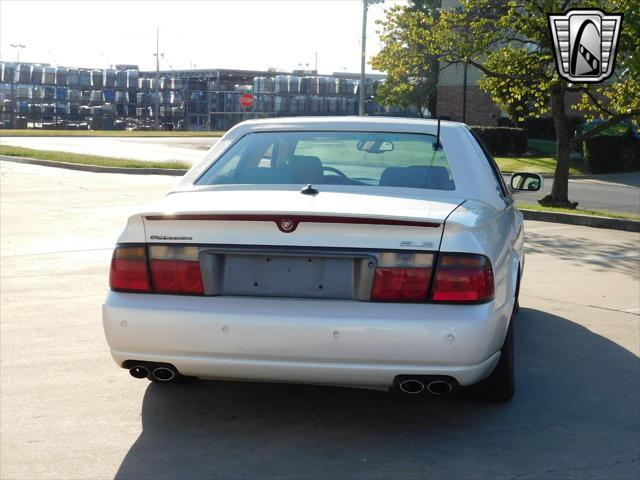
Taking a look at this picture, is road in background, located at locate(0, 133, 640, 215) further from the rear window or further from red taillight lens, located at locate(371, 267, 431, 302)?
red taillight lens, located at locate(371, 267, 431, 302)

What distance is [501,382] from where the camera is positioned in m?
5.12

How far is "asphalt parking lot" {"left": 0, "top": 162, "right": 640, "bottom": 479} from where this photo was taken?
4.32 metres

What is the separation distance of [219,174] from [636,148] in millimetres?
28243

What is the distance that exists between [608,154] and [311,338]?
2715 centimetres

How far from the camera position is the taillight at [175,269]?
4.43 m

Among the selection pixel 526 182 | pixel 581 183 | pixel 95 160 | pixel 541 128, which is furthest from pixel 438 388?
pixel 541 128

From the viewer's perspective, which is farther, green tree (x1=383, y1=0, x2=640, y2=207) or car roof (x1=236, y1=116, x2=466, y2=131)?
green tree (x1=383, y1=0, x2=640, y2=207)

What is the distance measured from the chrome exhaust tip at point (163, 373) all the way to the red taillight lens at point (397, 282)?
1.05 metres

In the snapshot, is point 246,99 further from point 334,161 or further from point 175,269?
point 175,269

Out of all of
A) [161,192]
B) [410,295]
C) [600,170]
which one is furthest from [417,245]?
[600,170]

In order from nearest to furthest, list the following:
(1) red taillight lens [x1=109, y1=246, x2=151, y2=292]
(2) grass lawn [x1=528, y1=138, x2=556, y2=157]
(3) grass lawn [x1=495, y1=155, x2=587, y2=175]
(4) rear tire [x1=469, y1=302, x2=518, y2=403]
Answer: (1) red taillight lens [x1=109, y1=246, x2=151, y2=292]
(4) rear tire [x1=469, y1=302, x2=518, y2=403]
(3) grass lawn [x1=495, y1=155, x2=587, y2=175]
(2) grass lawn [x1=528, y1=138, x2=556, y2=157]

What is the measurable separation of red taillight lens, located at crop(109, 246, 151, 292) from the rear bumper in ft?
0.33

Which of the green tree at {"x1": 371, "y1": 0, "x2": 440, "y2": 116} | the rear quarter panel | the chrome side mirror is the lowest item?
the rear quarter panel

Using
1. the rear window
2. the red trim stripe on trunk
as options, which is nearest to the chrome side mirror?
the rear window
